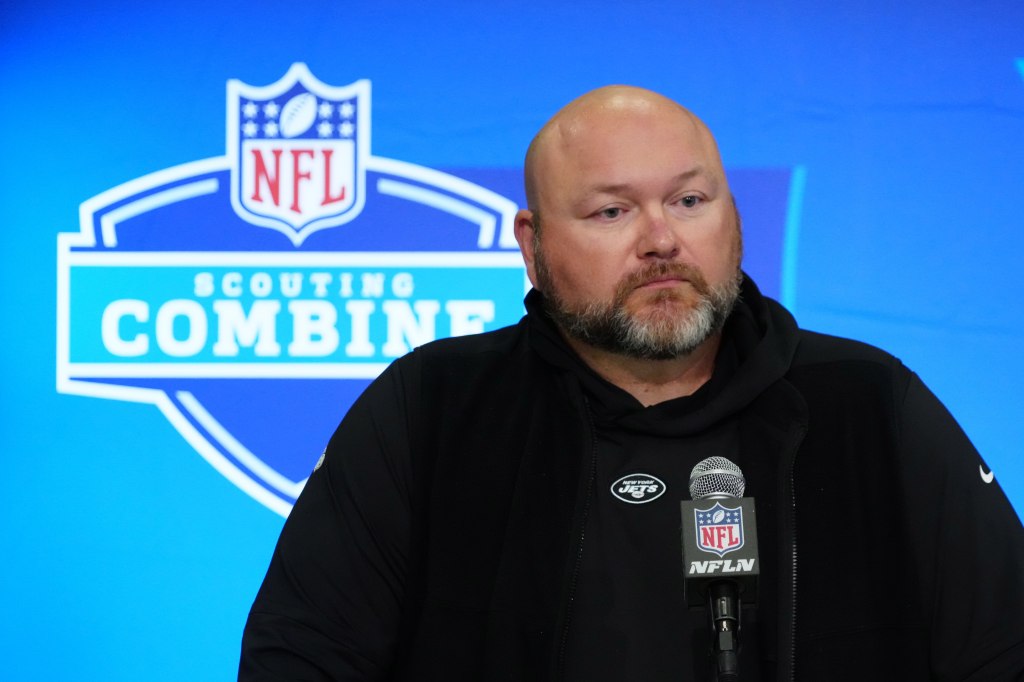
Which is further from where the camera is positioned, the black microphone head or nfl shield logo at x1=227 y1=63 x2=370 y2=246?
nfl shield logo at x1=227 y1=63 x2=370 y2=246

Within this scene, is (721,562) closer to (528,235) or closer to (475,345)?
(475,345)

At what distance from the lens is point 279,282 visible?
2.78 metres

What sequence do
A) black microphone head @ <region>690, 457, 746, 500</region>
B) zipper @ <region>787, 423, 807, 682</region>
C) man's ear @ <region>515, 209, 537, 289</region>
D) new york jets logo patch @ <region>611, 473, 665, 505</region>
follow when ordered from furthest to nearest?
man's ear @ <region>515, 209, 537, 289</region> < new york jets logo patch @ <region>611, 473, 665, 505</region> < zipper @ <region>787, 423, 807, 682</region> < black microphone head @ <region>690, 457, 746, 500</region>

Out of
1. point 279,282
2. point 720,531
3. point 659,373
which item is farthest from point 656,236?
point 279,282

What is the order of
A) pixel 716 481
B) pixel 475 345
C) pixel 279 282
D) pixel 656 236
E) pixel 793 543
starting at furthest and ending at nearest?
pixel 279 282 < pixel 475 345 < pixel 656 236 < pixel 793 543 < pixel 716 481

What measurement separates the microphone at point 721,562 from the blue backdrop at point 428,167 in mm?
1454

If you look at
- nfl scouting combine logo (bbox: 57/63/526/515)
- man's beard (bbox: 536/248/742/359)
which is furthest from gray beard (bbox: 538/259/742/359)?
nfl scouting combine logo (bbox: 57/63/526/515)

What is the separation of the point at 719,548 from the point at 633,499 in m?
0.49

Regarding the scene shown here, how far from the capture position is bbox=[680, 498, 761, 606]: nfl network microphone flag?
128 centimetres

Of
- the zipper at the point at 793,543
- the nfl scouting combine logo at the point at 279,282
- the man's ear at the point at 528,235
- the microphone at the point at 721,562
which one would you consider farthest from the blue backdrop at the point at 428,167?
the microphone at the point at 721,562

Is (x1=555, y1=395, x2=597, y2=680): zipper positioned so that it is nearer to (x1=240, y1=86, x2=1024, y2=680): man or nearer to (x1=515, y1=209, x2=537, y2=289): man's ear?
(x1=240, y1=86, x2=1024, y2=680): man

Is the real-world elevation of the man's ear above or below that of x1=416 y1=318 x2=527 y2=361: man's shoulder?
above

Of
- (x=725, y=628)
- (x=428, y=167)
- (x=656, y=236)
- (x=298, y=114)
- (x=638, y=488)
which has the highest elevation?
(x=298, y=114)

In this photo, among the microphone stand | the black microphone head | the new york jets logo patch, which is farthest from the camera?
the new york jets logo patch
